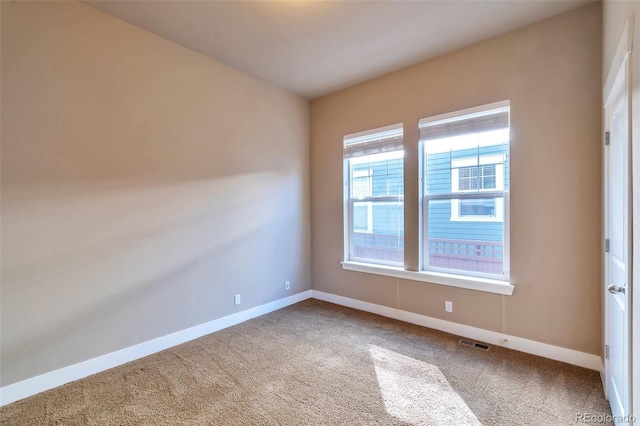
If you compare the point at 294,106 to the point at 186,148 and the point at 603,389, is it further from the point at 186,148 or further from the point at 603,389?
the point at 603,389

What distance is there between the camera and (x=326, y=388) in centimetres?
223

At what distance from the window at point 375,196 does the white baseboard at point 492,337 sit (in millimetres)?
590

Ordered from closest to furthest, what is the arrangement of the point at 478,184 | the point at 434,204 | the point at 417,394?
the point at 417,394 → the point at 478,184 → the point at 434,204

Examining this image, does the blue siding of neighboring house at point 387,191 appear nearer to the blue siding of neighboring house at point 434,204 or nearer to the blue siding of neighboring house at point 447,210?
the blue siding of neighboring house at point 434,204

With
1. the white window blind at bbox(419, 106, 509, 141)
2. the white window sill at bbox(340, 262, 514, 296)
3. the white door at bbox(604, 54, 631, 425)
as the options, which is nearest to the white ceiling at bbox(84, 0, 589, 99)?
the white window blind at bbox(419, 106, 509, 141)

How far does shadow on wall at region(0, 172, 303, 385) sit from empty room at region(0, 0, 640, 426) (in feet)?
0.05

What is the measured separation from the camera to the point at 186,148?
3055 mm

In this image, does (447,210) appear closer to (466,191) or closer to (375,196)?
(466,191)

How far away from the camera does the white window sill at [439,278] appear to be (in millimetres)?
2830

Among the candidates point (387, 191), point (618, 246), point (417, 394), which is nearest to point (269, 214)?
Answer: point (387, 191)

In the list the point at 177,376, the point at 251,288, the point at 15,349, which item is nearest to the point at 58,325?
the point at 15,349

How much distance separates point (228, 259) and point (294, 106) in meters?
2.33

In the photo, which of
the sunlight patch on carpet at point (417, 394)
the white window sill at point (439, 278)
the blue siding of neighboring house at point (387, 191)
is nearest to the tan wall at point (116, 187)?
the white window sill at point (439, 278)

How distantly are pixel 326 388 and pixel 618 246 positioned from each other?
213cm
